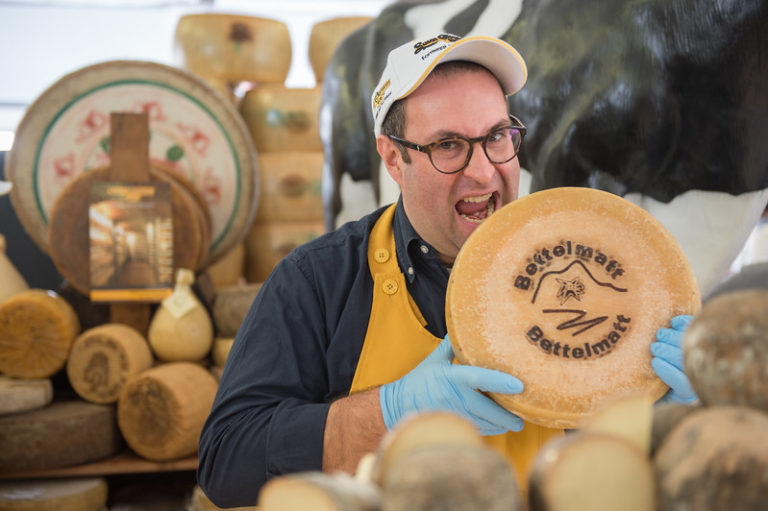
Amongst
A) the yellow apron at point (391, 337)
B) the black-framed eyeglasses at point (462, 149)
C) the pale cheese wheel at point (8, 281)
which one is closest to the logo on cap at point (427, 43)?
the black-framed eyeglasses at point (462, 149)

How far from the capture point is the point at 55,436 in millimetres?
2135

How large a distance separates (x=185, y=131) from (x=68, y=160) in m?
0.41

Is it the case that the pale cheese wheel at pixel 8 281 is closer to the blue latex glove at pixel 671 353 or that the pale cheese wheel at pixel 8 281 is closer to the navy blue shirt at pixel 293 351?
the navy blue shirt at pixel 293 351

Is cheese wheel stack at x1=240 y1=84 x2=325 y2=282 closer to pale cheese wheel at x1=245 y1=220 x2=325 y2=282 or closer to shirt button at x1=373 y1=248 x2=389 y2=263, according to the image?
pale cheese wheel at x1=245 y1=220 x2=325 y2=282

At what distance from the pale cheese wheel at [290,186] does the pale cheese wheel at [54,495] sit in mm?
1686

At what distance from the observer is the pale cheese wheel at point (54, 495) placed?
6.88 feet

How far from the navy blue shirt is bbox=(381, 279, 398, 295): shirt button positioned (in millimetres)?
38

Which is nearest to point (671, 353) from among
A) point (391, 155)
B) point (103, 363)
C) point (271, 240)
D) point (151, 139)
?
point (391, 155)

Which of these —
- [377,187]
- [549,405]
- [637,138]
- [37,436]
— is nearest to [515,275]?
[549,405]

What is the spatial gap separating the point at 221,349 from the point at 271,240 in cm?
119

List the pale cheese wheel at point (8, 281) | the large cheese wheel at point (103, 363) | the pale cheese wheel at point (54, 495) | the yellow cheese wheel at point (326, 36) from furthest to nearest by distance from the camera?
the yellow cheese wheel at point (326, 36) < the pale cheese wheel at point (8, 281) < the large cheese wheel at point (103, 363) < the pale cheese wheel at point (54, 495)

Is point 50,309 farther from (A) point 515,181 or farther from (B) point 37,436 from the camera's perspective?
(A) point 515,181

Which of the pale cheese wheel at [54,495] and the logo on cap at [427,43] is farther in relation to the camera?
the pale cheese wheel at [54,495]

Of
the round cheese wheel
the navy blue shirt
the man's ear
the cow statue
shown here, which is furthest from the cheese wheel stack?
the navy blue shirt
